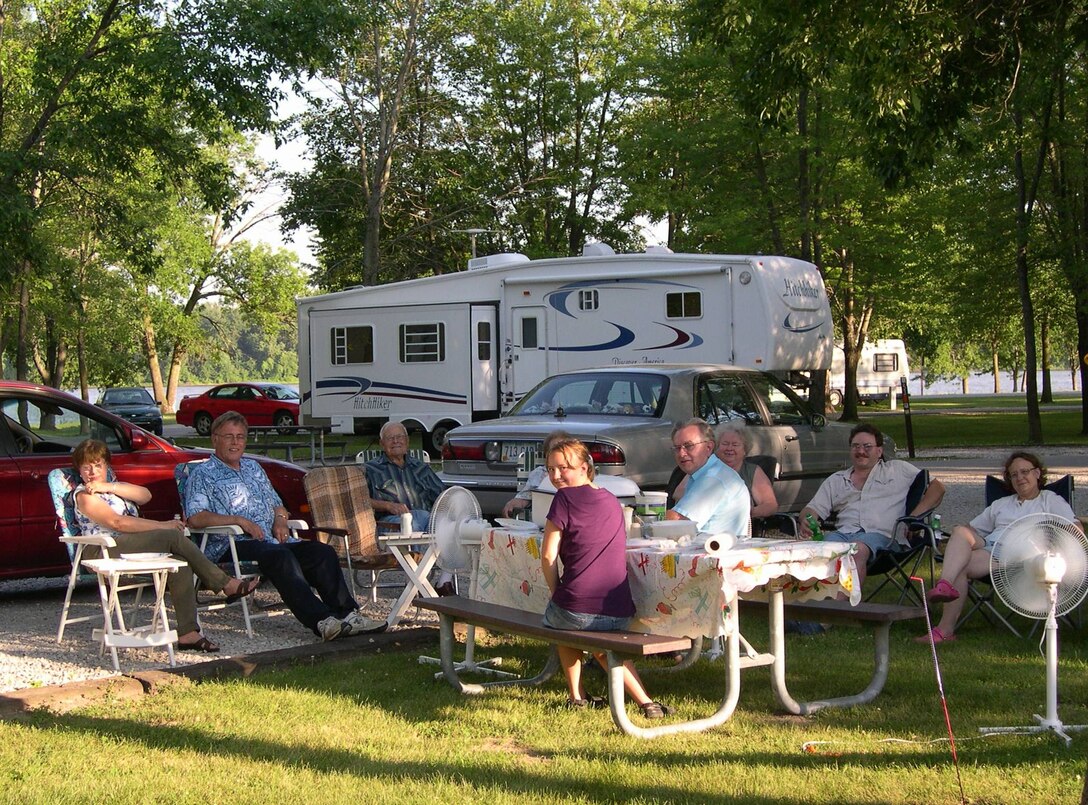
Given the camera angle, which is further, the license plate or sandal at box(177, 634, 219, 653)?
the license plate

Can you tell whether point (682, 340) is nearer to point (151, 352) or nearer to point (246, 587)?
point (246, 587)

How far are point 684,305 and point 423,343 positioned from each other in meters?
5.20

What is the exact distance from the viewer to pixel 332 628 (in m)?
6.62

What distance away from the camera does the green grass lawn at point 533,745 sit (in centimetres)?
423

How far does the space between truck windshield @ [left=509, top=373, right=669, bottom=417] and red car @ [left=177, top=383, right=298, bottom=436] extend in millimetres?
21274

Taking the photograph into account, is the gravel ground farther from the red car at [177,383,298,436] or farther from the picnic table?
the red car at [177,383,298,436]

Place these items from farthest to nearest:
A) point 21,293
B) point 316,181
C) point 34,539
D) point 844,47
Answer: point 21,293 → point 316,181 → point 844,47 → point 34,539

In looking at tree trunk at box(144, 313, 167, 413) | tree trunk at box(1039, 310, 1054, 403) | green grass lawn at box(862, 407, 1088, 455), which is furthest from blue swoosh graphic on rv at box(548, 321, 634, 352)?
tree trunk at box(144, 313, 167, 413)

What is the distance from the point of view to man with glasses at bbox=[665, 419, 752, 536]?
236 inches

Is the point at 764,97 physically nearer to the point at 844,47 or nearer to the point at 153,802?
the point at 844,47

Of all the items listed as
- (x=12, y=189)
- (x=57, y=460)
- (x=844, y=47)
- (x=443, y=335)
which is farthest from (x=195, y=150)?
(x=57, y=460)

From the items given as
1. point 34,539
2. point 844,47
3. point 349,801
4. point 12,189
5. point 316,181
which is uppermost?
point 316,181

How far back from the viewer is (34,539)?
304 inches

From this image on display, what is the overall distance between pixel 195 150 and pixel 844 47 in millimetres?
8753
